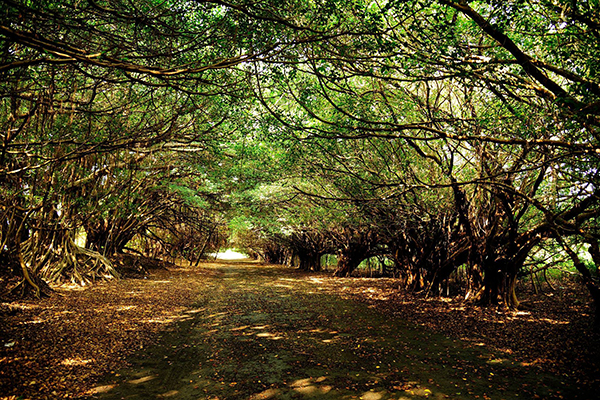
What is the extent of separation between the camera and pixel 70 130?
809 cm

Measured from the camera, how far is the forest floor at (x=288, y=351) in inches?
188

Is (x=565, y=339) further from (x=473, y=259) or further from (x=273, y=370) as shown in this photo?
(x=273, y=370)

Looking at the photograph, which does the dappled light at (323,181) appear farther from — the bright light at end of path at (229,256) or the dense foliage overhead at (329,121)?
the bright light at end of path at (229,256)

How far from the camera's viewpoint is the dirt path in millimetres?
4730

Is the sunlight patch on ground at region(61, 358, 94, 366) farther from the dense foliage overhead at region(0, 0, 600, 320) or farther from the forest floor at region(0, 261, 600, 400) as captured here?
the dense foliage overhead at region(0, 0, 600, 320)

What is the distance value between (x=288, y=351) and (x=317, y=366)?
898 mm

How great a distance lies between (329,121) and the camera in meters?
8.57

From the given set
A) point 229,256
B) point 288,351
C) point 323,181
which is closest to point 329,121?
point 288,351

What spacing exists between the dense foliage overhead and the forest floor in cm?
181

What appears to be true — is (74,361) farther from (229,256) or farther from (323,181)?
(229,256)

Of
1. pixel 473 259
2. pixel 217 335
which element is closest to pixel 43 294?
pixel 217 335

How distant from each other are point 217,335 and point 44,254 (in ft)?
26.8

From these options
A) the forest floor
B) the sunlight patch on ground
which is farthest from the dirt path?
the sunlight patch on ground

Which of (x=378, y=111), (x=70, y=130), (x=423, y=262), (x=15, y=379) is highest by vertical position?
(x=378, y=111)
